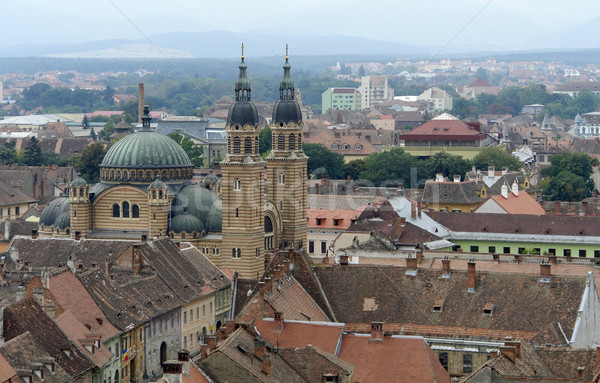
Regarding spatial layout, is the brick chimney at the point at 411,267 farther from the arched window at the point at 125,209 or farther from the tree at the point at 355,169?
the tree at the point at 355,169

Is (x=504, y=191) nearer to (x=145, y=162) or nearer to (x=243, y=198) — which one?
(x=243, y=198)

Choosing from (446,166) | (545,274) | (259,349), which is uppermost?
(545,274)

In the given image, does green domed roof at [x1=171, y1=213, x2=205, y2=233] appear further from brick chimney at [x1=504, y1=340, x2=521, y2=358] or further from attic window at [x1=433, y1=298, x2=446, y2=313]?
brick chimney at [x1=504, y1=340, x2=521, y2=358]

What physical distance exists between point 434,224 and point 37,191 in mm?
66680

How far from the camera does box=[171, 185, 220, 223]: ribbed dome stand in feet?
366

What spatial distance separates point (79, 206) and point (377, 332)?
5192 cm

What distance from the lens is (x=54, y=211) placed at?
380ft

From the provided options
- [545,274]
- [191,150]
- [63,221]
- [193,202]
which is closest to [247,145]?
[193,202]

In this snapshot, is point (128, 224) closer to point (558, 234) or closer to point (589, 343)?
point (558, 234)

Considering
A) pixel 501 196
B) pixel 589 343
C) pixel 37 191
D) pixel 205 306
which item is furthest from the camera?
pixel 37 191

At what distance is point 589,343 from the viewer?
68125 millimetres

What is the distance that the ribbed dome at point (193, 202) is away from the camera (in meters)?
112

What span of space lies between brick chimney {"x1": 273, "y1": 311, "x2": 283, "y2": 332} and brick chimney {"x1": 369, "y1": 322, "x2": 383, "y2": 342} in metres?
4.08

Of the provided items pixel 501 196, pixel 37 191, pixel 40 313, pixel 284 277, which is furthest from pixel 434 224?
pixel 37 191
